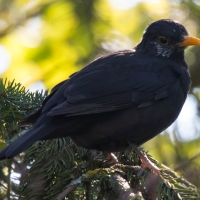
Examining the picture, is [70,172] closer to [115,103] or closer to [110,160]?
[110,160]

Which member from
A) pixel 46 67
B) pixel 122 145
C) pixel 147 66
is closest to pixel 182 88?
pixel 147 66

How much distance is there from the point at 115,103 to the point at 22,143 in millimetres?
1019

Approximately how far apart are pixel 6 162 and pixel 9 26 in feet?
8.29

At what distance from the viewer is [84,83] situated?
4.62 metres

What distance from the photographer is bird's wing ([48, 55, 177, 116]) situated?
4.37 metres

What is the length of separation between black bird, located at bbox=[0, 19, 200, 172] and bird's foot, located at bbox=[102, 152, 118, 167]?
0.25 feet

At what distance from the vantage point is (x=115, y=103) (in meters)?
4.52

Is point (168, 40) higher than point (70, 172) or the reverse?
higher

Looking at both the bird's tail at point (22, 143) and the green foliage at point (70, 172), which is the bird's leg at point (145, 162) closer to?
the green foliage at point (70, 172)

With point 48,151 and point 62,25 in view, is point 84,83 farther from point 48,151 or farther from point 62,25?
point 62,25

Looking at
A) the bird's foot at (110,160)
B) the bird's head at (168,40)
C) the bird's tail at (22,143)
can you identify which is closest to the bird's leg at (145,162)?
the bird's foot at (110,160)

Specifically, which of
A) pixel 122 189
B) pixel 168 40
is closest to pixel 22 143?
pixel 122 189

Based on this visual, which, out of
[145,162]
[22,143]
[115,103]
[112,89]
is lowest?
[145,162]

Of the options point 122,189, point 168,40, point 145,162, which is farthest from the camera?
point 168,40
